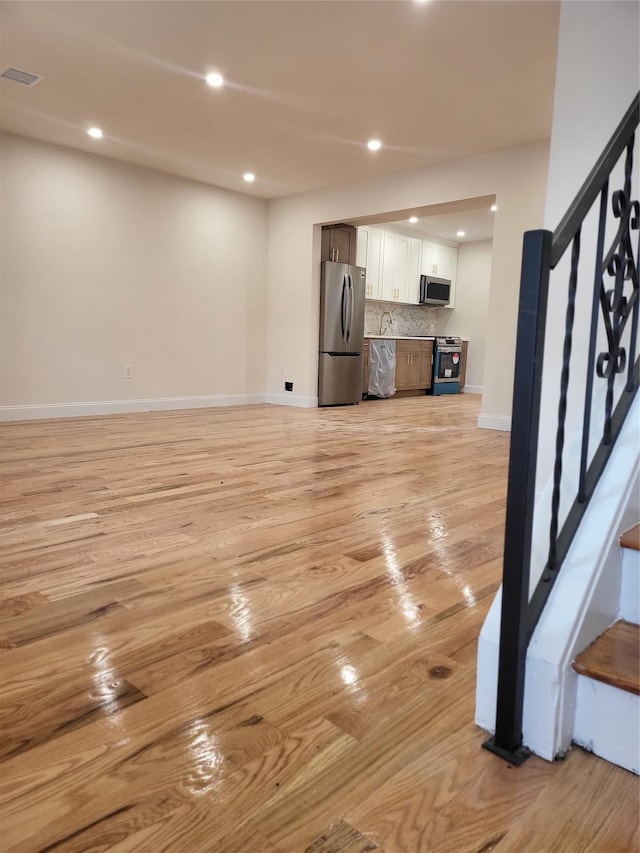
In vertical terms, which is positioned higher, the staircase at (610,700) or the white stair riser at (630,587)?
the white stair riser at (630,587)

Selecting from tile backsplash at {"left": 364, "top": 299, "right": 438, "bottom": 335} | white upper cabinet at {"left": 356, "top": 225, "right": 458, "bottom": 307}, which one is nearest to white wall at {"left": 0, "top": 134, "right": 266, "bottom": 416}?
white upper cabinet at {"left": 356, "top": 225, "right": 458, "bottom": 307}

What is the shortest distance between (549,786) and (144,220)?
6051 mm

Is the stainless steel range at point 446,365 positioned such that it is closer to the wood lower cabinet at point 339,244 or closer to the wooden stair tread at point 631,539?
the wood lower cabinet at point 339,244

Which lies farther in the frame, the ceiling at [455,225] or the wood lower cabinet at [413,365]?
the wood lower cabinet at [413,365]

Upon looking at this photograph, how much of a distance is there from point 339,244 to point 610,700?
6559 mm

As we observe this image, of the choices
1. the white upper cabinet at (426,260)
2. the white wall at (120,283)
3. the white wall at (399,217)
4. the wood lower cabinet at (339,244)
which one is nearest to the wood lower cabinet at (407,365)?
the white upper cabinet at (426,260)

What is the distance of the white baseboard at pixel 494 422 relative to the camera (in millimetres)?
5231

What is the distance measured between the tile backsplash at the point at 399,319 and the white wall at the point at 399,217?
1.94 meters

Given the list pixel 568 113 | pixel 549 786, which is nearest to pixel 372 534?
pixel 549 786

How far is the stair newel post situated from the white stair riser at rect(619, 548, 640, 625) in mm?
323

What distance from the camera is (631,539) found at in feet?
3.90

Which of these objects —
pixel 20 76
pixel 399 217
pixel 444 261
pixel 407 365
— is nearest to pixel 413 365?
pixel 407 365

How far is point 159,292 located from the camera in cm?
610

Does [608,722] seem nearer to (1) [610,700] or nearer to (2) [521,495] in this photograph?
(1) [610,700]
